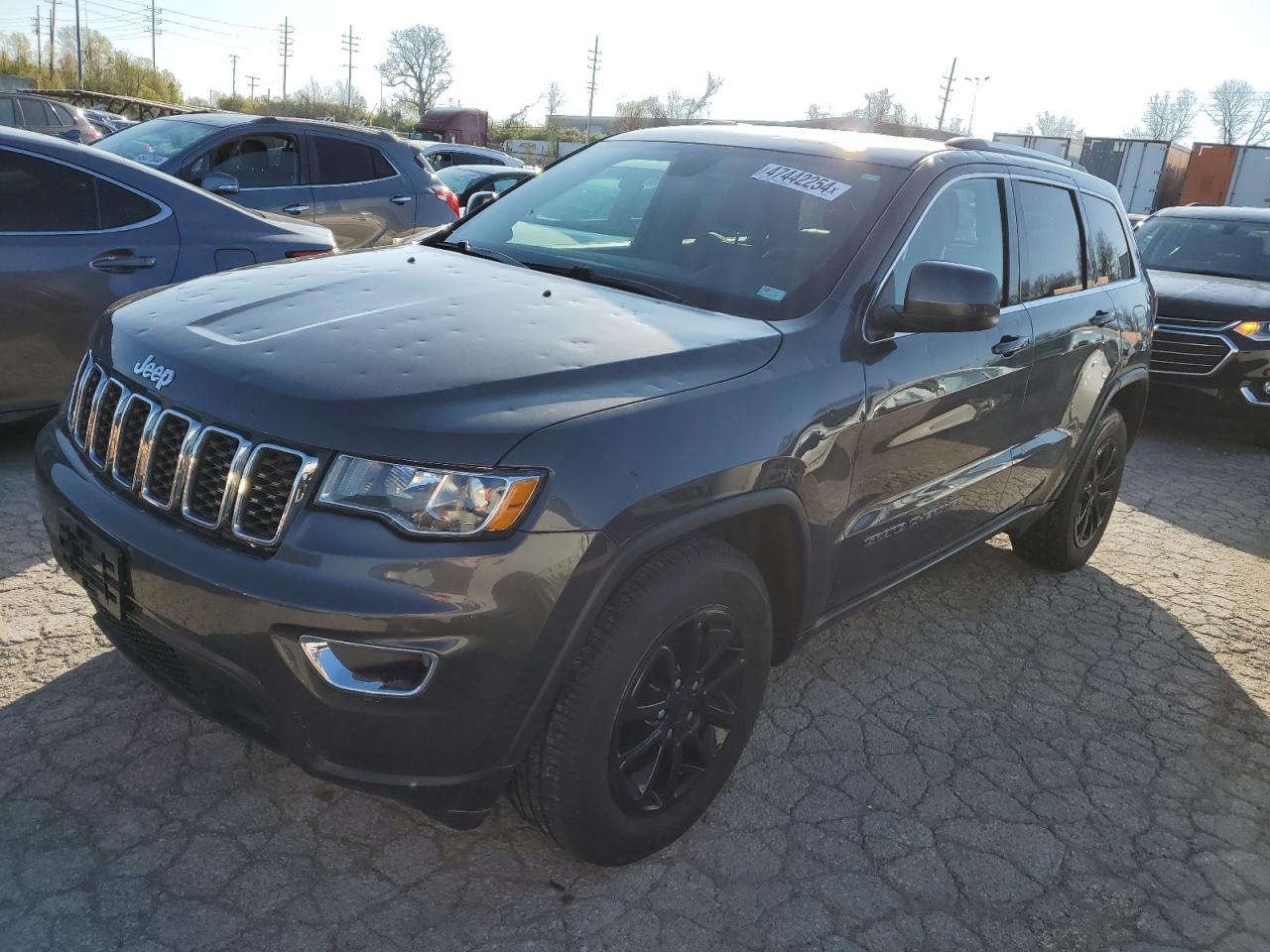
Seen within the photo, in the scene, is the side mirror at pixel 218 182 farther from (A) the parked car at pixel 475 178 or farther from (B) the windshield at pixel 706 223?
(A) the parked car at pixel 475 178

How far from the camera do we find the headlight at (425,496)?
2.05 m

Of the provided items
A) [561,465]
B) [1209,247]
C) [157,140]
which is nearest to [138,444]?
[561,465]

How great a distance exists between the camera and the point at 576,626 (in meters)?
2.17

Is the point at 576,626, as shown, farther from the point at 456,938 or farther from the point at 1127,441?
the point at 1127,441

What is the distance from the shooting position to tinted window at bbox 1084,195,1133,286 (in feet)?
14.9

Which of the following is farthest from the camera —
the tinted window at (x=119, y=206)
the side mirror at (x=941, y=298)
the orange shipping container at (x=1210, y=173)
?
the orange shipping container at (x=1210, y=173)

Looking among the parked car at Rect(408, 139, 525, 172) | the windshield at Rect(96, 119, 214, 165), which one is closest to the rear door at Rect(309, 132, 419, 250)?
the windshield at Rect(96, 119, 214, 165)

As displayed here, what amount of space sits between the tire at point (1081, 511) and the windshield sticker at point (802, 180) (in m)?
2.13

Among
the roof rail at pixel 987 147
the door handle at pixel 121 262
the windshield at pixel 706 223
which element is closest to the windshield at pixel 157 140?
the door handle at pixel 121 262

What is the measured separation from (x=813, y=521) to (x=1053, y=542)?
2.50m

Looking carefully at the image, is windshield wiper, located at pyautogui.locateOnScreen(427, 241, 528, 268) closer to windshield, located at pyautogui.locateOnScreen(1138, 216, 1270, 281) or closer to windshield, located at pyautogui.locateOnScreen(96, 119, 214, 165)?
windshield, located at pyautogui.locateOnScreen(96, 119, 214, 165)

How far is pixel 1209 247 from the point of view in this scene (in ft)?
30.8

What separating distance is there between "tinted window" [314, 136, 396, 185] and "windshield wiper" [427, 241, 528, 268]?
503 cm

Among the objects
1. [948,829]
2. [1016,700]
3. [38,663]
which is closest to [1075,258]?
[1016,700]
